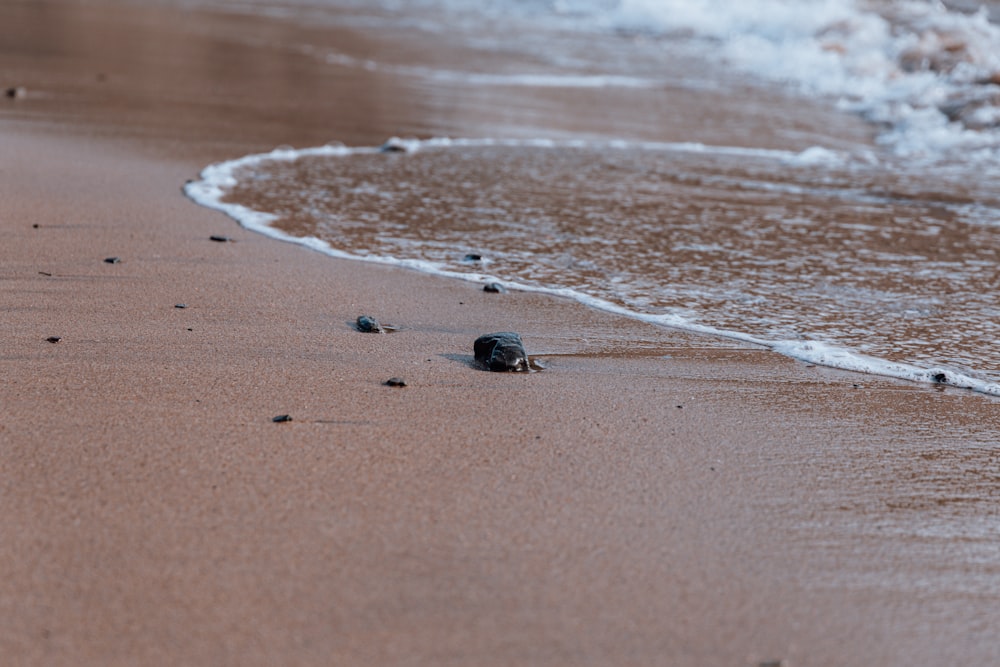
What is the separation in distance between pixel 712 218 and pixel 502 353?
2.61 metres

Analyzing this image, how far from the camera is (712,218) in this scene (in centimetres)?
579

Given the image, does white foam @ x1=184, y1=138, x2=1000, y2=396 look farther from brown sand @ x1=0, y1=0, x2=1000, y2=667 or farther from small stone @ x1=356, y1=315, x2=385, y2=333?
small stone @ x1=356, y1=315, x2=385, y2=333

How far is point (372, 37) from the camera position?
14.2 m

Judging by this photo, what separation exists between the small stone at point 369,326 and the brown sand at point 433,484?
7cm

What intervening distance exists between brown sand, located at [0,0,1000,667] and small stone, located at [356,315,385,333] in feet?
0.22

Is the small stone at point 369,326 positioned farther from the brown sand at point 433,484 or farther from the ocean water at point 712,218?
the ocean water at point 712,218

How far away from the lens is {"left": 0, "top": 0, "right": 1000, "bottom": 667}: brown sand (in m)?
2.19

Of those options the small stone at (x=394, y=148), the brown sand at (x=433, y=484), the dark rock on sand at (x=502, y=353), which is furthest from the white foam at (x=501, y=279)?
the dark rock on sand at (x=502, y=353)

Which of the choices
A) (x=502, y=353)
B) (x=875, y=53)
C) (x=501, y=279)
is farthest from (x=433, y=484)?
(x=875, y=53)

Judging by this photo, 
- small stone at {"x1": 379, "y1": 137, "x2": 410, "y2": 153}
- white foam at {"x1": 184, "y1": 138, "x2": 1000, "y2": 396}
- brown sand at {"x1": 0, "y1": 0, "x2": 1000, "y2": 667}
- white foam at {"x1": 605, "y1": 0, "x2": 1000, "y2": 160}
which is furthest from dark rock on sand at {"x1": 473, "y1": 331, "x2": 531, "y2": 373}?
white foam at {"x1": 605, "y1": 0, "x2": 1000, "y2": 160}

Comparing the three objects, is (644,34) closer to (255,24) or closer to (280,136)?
(255,24)

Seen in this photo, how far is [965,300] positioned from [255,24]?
1178 cm

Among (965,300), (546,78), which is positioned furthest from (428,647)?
(546,78)

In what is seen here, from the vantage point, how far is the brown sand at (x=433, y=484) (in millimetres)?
2193
